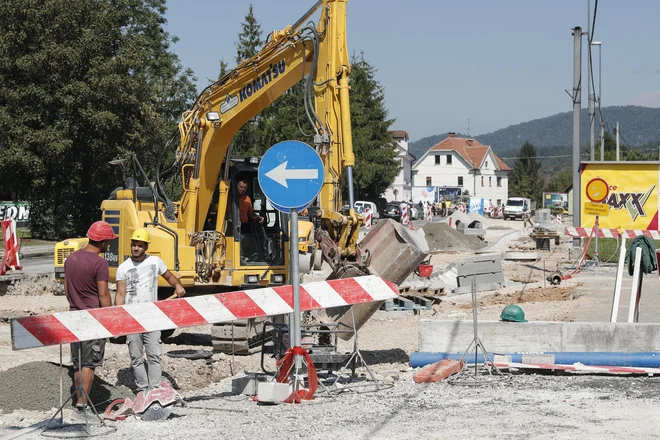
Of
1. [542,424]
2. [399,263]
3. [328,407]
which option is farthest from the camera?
[399,263]

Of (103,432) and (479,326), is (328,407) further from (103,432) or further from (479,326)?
(479,326)

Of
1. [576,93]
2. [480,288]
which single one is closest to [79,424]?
[480,288]

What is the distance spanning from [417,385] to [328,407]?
53.8 inches

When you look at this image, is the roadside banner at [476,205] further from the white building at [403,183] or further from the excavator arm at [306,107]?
the excavator arm at [306,107]

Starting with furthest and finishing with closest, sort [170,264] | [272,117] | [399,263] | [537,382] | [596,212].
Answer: [272,117]
[596,212]
[170,264]
[399,263]
[537,382]

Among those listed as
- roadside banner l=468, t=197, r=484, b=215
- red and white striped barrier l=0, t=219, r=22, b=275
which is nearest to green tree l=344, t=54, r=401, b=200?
roadside banner l=468, t=197, r=484, b=215

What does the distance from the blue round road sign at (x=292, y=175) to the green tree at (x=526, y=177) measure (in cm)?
12520

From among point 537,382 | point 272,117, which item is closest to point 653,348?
point 537,382

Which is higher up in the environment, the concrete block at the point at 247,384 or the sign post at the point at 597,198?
the sign post at the point at 597,198

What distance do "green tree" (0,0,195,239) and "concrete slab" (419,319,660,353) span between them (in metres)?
28.6

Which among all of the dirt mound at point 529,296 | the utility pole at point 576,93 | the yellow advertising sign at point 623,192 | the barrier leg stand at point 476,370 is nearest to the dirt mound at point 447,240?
the utility pole at point 576,93

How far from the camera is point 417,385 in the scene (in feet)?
32.0

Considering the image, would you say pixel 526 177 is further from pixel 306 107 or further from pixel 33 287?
pixel 306 107

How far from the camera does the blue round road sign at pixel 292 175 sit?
9.11 metres
